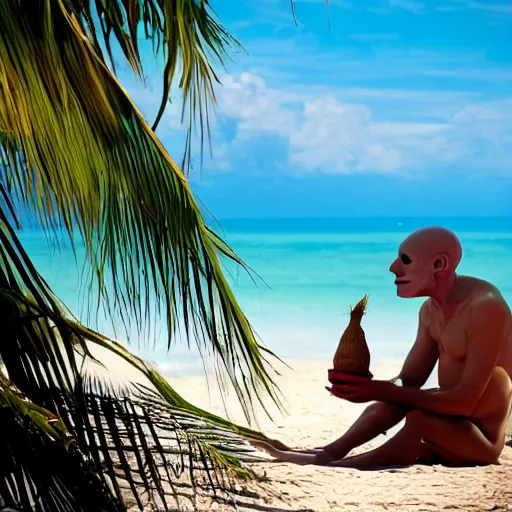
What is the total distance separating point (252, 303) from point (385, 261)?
4.48m

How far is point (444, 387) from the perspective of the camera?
2463 mm

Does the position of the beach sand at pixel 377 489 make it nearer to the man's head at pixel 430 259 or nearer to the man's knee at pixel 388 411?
the man's knee at pixel 388 411

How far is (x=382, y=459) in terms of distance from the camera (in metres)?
2.41

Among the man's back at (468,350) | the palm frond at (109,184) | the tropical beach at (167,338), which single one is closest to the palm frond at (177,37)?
the tropical beach at (167,338)

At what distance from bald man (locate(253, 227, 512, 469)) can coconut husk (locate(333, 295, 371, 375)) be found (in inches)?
2.1

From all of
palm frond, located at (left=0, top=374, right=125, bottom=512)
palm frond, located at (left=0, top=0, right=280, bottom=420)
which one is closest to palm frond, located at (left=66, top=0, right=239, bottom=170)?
palm frond, located at (left=0, top=0, right=280, bottom=420)

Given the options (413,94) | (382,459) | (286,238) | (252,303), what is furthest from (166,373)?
(413,94)

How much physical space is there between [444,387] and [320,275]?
10.6m

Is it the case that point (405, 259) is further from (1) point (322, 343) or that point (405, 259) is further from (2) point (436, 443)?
(1) point (322, 343)

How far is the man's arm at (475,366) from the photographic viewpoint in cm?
234

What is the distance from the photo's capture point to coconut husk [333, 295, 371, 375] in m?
2.42

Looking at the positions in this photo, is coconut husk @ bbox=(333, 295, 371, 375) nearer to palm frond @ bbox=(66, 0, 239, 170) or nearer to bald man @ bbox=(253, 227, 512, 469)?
bald man @ bbox=(253, 227, 512, 469)

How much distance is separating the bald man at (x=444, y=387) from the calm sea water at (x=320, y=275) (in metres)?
0.91

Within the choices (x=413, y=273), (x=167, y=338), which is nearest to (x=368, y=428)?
(x=413, y=273)
